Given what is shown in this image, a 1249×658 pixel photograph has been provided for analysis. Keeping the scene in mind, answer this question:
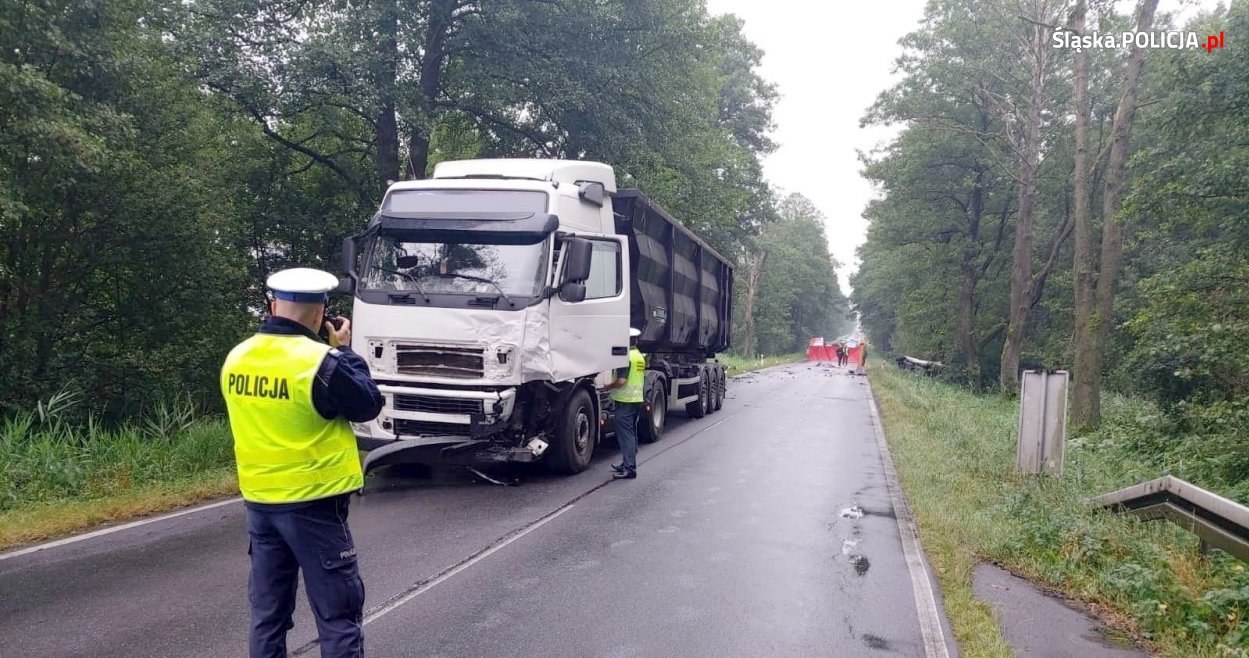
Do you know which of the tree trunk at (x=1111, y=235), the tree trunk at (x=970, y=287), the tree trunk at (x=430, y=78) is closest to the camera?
the tree trunk at (x=1111, y=235)

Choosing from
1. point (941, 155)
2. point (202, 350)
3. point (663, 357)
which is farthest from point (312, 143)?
point (941, 155)

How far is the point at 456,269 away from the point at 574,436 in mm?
2356

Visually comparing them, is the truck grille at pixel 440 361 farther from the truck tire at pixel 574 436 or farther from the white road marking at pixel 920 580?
the white road marking at pixel 920 580

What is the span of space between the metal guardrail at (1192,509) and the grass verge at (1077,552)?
157 millimetres

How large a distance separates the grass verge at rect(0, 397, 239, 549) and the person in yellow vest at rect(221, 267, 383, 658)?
4.25 metres

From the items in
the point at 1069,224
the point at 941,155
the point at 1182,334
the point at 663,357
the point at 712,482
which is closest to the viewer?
the point at 712,482

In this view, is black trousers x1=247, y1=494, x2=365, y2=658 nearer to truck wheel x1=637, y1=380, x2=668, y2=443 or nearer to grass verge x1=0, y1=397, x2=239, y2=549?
grass verge x1=0, y1=397, x2=239, y2=549

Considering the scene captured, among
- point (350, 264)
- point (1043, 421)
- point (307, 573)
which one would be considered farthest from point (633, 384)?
point (307, 573)

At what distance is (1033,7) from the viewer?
1744 centimetres

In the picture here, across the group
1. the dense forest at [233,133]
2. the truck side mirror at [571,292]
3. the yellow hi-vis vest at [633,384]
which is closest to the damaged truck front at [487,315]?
the truck side mirror at [571,292]

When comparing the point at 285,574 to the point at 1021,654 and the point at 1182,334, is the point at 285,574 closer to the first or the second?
the point at 1021,654

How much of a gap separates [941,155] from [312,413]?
95.7ft

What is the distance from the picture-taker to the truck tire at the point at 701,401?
1603 cm

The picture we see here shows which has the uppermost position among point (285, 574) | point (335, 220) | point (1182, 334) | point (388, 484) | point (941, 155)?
point (941, 155)
